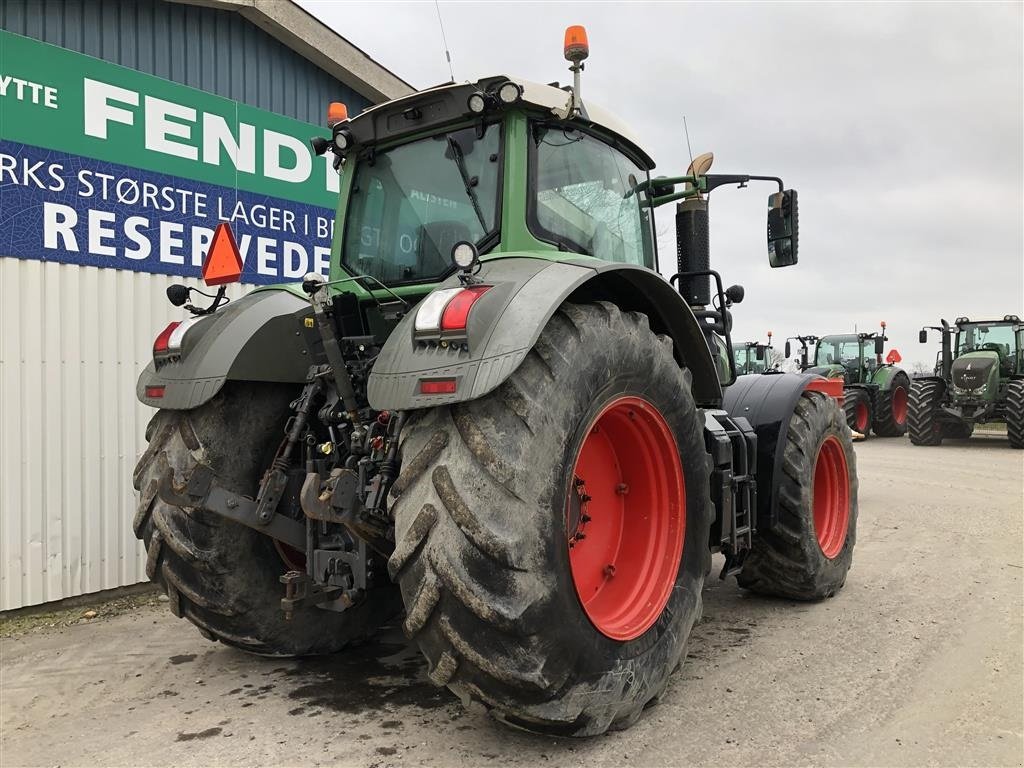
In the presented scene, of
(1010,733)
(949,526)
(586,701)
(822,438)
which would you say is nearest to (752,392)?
(822,438)

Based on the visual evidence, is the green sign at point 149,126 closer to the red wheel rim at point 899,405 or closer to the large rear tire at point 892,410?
the large rear tire at point 892,410

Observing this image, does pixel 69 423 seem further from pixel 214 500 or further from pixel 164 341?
pixel 214 500

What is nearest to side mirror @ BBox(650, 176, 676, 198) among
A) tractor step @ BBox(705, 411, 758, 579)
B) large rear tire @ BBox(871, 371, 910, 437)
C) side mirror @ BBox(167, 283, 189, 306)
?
tractor step @ BBox(705, 411, 758, 579)

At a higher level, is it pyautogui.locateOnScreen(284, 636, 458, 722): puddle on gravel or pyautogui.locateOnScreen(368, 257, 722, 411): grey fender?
pyautogui.locateOnScreen(368, 257, 722, 411): grey fender

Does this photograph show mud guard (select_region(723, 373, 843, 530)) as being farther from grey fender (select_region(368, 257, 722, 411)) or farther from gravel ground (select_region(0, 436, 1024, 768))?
grey fender (select_region(368, 257, 722, 411))

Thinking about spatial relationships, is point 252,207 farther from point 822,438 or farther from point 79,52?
point 822,438

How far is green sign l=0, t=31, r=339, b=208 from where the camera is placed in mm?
4777

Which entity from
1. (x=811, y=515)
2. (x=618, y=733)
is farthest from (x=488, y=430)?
(x=811, y=515)

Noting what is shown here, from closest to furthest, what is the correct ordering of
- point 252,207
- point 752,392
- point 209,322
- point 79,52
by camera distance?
point 209,322 < point 752,392 < point 79,52 < point 252,207

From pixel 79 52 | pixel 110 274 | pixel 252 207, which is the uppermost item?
pixel 79 52

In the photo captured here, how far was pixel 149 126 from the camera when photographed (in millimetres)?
5395

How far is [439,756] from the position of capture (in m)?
2.68

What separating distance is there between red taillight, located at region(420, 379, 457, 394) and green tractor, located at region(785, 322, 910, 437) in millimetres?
16996

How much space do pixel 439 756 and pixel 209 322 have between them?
208 cm
